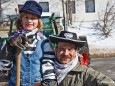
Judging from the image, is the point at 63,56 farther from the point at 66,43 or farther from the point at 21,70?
the point at 21,70

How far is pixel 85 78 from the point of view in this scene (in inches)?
97.0

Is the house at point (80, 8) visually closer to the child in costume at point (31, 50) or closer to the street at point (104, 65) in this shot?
the street at point (104, 65)

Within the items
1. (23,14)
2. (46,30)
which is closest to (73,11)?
(46,30)

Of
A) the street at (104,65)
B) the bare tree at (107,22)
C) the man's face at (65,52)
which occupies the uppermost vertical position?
the man's face at (65,52)

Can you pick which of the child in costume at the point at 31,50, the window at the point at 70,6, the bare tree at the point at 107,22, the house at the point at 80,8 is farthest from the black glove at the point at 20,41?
the house at the point at 80,8

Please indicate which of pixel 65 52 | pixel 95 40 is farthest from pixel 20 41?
pixel 95 40

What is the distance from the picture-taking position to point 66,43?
2646 mm

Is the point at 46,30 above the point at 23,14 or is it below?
below

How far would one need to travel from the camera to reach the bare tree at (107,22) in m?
20.0

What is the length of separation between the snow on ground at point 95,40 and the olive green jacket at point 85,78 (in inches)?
518

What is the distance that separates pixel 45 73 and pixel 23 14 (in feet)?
1.77

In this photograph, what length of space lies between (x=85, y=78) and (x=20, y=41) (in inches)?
28.0

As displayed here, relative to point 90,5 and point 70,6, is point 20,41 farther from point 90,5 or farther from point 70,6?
point 90,5

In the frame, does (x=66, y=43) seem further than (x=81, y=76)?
Yes
